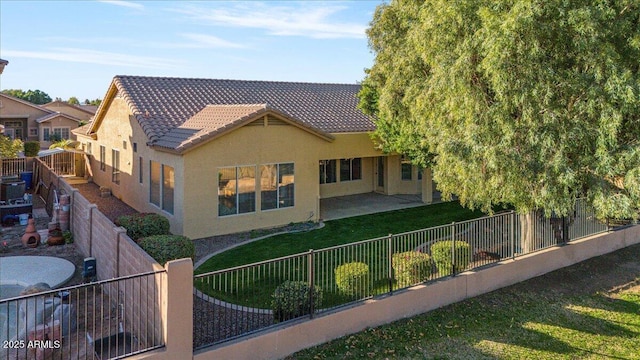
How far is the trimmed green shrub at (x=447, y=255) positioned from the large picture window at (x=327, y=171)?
43.3 feet

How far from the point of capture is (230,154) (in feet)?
53.6

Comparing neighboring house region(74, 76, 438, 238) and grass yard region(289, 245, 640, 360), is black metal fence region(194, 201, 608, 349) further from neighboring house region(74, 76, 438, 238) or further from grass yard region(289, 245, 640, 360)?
neighboring house region(74, 76, 438, 238)

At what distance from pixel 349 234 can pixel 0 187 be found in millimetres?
16174

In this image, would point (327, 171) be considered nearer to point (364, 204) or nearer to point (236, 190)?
point (364, 204)

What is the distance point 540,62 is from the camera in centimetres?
1111

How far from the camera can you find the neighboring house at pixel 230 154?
16.0 meters

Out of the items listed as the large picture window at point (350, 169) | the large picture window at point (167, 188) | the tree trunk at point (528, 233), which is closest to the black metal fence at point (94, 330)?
the large picture window at point (167, 188)

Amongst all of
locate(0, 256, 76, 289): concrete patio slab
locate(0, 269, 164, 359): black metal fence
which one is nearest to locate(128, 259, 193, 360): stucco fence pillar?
locate(0, 269, 164, 359): black metal fence

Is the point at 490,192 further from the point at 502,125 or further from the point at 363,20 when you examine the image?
the point at 363,20

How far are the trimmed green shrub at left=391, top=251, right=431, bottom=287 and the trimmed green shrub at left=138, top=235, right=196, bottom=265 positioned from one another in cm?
496

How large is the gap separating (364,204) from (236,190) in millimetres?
7855

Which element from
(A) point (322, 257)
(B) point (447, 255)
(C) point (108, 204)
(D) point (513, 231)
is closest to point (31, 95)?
(C) point (108, 204)

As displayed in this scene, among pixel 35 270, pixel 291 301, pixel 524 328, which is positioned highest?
pixel 291 301

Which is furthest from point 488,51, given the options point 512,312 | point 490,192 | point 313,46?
point 313,46
